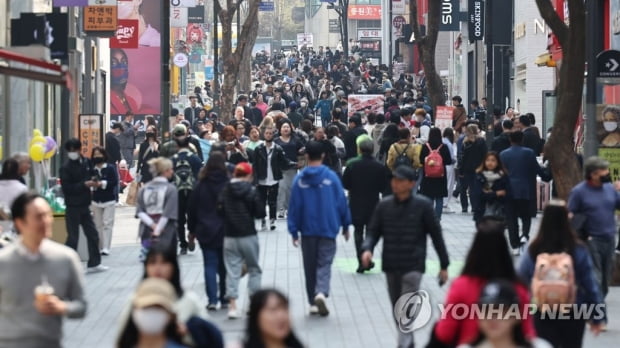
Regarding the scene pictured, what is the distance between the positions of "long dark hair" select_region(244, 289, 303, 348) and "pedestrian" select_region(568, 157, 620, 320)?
677 centimetres

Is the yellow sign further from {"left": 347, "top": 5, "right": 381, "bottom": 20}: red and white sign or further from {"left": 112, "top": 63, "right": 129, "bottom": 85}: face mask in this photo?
{"left": 347, "top": 5, "right": 381, "bottom": 20}: red and white sign

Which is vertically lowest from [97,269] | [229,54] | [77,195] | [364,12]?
[97,269]

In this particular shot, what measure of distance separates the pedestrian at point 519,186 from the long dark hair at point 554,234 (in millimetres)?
9635

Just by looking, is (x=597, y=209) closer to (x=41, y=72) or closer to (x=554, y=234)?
(x=554, y=234)

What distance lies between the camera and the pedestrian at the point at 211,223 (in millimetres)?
15039

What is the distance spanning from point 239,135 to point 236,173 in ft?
34.7

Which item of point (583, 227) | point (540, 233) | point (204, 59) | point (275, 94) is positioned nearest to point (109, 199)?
point (583, 227)

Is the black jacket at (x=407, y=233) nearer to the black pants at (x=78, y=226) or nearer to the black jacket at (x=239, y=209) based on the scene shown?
the black jacket at (x=239, y=209)

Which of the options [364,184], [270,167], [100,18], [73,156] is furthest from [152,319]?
[100,18]

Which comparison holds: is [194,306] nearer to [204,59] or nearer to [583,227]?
[583,227]

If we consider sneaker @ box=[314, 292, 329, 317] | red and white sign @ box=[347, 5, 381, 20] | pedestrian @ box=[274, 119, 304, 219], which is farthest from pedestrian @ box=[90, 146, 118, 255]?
red and white sign @ box=[347, 5, 381, 20]

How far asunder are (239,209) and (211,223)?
2.35ft

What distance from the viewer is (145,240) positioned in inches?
623

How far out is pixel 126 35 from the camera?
131 ft
